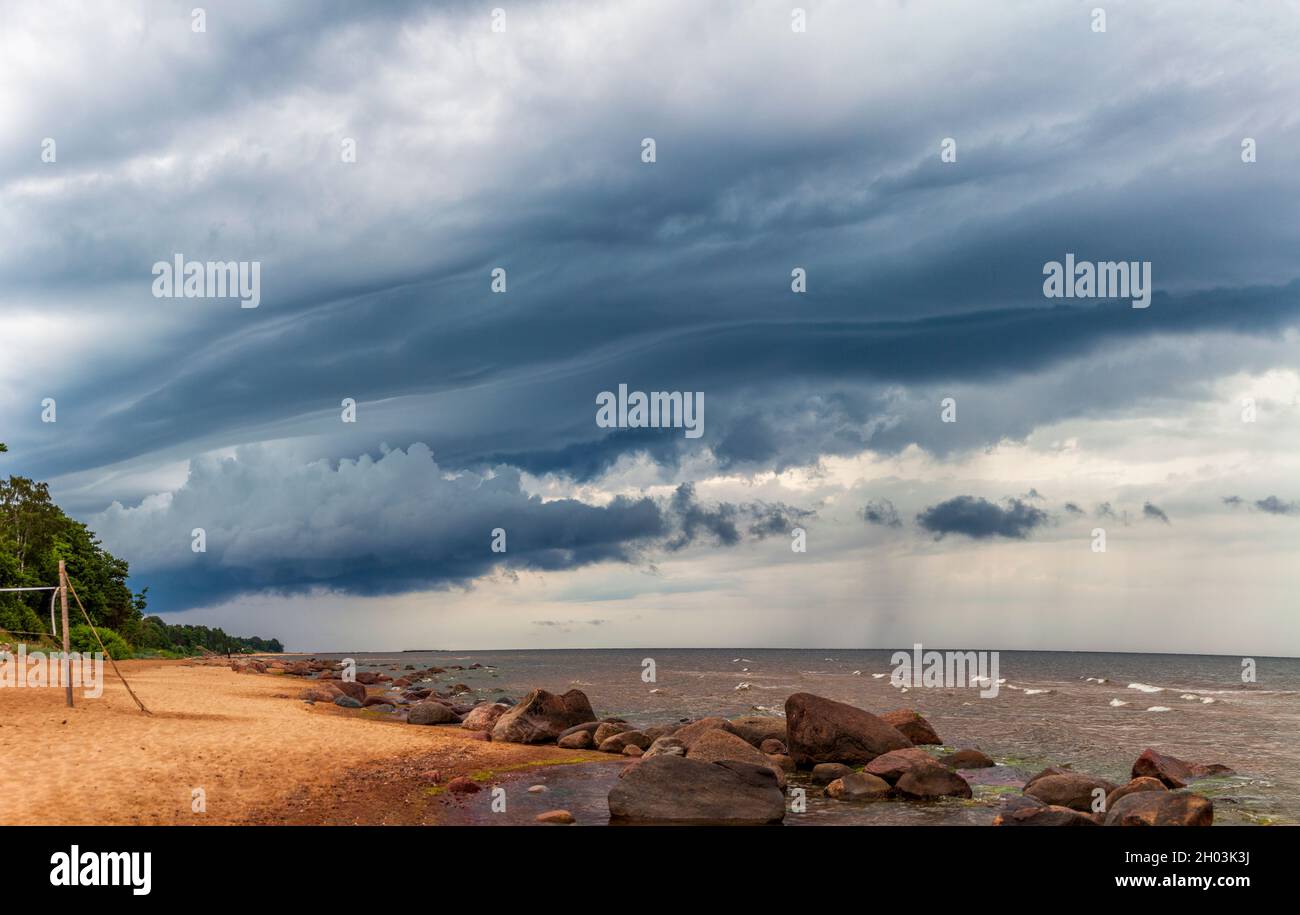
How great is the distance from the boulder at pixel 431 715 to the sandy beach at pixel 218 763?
3024 millimetres

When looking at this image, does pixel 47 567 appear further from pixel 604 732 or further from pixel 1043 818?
pixel 1043 818

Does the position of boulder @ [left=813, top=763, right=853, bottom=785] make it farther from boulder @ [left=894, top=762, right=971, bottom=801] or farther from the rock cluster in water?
boulder @ [left=894, top=762, right=971, bottom=801]

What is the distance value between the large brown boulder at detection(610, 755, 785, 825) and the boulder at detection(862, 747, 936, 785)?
16.5 feet

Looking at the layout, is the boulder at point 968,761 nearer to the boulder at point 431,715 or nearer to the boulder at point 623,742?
the boulder at point 623,742

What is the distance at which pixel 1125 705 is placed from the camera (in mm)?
55688

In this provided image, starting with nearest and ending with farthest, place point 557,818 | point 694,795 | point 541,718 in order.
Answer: point 557,818
point 694,795
point 541,718

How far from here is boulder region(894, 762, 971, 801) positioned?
74.4 ft

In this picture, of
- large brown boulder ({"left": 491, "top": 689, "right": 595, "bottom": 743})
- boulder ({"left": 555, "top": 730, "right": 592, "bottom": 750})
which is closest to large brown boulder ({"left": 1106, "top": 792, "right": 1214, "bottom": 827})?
boulder ({"left": 555, "top": 730, "right": 592, "bottom": 750})

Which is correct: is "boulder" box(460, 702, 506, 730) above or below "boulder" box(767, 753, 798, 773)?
below

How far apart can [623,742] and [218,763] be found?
1319 centimetres

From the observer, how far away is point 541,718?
108 ft

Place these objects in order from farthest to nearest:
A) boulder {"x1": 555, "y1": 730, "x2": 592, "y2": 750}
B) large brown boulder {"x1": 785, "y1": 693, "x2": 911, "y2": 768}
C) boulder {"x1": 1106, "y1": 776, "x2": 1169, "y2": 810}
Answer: boulder {"x1": 555, "y1": 730, "x2": 592, "y2": 750} → large brown boulder {"x1": 785, "y1": 693, "x2": 911, "y2": 768} → boulder {"x1": 1106, "y1": 776, "x2": 1169, "y2": 810}

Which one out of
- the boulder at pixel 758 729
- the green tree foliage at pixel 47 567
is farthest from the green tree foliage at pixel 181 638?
the boulder at pixel 758 729

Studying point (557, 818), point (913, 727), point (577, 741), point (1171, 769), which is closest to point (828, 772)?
point (913, 727)
